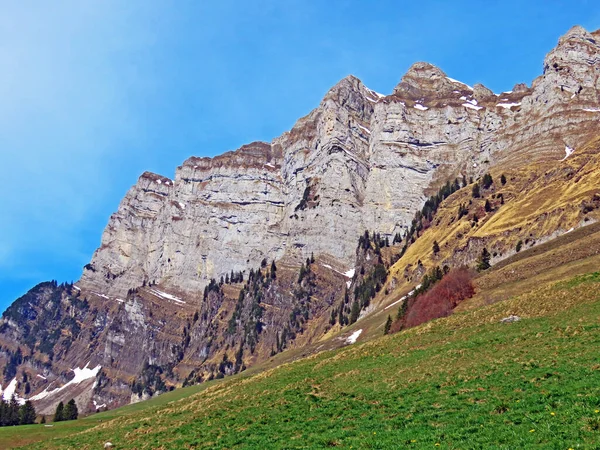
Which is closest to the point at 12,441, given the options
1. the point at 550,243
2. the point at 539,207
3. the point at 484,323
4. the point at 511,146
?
the point at 484,323

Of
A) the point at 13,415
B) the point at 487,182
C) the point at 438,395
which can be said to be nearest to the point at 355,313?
the point at 487,182

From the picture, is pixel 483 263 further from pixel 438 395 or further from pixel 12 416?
pixel 12 416

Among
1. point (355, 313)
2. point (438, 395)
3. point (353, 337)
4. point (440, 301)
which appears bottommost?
point (438, 395)

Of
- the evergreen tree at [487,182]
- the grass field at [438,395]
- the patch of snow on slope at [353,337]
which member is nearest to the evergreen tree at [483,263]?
the patch of snow on slope at [353,337]

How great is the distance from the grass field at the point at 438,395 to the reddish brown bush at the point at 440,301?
16729 millimetres

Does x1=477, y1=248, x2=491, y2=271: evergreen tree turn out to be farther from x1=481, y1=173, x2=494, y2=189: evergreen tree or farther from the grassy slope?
x1=481, y1=173, x2=494, y2=189: evergreen tree

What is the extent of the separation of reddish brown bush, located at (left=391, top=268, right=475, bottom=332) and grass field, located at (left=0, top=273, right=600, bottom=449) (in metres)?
16.7

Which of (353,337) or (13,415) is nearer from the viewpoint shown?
(353,337)

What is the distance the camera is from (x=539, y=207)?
118 m

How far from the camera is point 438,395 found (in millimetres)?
28891

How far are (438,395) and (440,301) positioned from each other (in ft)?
152

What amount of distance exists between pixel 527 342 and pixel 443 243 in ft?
343

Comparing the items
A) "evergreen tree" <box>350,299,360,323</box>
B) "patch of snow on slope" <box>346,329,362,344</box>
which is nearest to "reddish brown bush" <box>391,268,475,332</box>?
"patch of snow on slope" <box>346,329,362,344</box>

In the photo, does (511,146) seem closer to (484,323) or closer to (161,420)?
(484,323)
